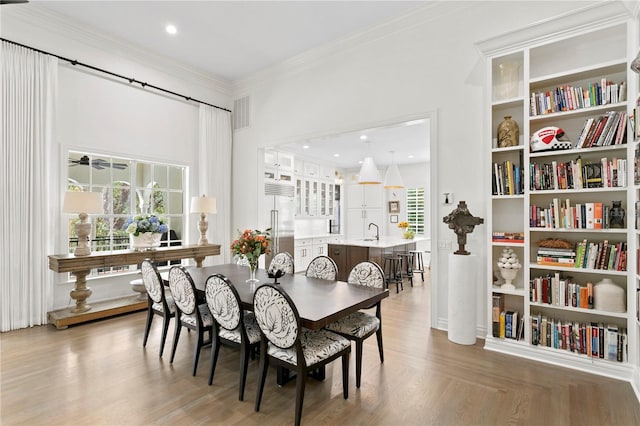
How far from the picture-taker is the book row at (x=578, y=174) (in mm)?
2736

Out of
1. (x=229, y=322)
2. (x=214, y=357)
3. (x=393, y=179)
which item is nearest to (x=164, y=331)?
(x=214, y=357)

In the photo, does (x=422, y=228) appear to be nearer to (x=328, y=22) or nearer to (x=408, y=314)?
(x=408, y=314)

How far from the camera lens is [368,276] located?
→ 122 inches

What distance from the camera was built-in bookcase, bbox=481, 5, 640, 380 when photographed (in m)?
2.71

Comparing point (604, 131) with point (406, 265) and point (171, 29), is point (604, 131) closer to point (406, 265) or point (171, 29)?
point (406, 265)

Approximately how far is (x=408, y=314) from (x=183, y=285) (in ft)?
9.72

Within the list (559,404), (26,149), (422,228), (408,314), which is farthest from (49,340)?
(422,228)

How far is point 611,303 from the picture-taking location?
109 inches

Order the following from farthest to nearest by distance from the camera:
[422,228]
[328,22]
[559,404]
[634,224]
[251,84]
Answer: [422,228] < [251,84] < [328,22] < [634,224] < [559,404]

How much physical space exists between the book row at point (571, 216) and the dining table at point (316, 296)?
1.62 meters

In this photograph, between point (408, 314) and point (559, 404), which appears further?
point (408, 314)

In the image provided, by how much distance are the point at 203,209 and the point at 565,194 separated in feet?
15.4

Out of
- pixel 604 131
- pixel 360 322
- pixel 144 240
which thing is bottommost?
pixel 360 322

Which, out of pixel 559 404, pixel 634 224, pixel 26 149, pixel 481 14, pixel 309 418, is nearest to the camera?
pixel 309 418
